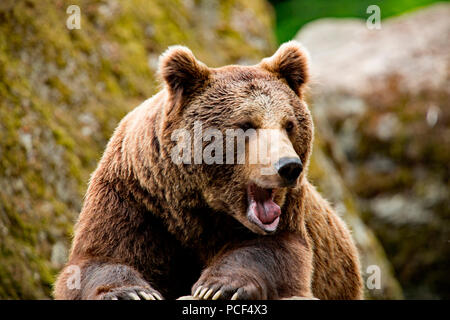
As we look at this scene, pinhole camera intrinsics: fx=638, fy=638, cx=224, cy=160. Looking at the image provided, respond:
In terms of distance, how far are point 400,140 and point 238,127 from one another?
774 centimetres

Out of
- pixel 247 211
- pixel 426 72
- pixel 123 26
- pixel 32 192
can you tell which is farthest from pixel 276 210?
pixel 426 72

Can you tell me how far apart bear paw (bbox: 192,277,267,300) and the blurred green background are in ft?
45.2

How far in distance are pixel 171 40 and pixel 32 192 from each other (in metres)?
4.24

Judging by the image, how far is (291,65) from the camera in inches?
196

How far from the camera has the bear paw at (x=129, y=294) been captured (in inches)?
161

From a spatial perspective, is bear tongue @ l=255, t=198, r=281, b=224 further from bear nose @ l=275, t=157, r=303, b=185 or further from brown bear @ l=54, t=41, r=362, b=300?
bear nose @ l=275, t=157, r=303, b=185

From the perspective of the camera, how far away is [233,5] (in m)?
11.6

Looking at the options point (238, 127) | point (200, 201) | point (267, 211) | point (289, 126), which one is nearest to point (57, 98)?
point (200, 201)

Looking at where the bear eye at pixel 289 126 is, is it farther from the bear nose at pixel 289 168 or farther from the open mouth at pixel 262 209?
the bear nose at pixel 289 168

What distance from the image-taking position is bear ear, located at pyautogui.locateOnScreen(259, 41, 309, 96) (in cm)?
496

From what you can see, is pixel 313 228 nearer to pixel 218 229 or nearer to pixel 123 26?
pixel 218 229

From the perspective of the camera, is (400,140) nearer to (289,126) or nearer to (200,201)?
(289,126)

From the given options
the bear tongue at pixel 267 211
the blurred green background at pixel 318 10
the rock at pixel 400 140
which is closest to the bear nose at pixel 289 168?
the bear tongue at pixel 267 211
